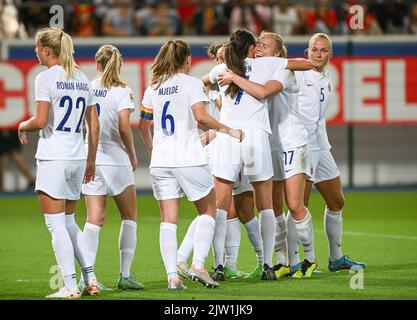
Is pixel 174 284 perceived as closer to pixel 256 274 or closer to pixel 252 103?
pixel 256 274

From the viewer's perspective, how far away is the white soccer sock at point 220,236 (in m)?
9.82

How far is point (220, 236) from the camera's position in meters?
9.95

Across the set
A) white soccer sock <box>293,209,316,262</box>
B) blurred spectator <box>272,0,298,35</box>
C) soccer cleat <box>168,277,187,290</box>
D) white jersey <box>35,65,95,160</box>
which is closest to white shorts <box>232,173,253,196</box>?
white soccer sock <box>293,209,316,262</box>

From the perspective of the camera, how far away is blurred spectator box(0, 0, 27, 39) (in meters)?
20.0

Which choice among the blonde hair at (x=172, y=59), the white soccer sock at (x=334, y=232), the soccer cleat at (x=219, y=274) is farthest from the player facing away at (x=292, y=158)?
the blonde hair at (x=172, y=59)

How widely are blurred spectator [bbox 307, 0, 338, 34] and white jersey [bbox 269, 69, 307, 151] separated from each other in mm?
11053

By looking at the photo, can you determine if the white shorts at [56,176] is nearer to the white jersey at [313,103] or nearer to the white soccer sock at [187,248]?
the white soccer sock at [187,248]

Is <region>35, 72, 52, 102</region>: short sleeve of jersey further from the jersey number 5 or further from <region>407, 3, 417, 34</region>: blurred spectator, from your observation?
<region>407, 3, 417, 34</region>: blurred spectator

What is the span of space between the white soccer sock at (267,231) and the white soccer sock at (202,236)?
0.78m

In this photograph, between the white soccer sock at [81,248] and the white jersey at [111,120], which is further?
the white jersey at [111,120]

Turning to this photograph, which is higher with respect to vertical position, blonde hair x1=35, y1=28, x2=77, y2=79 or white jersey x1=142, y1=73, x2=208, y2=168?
blonde hair x1=35, y1=28, x2=77, y2=79

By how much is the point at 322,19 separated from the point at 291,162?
1150 centimetres

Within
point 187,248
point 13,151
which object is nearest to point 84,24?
point 13,151
